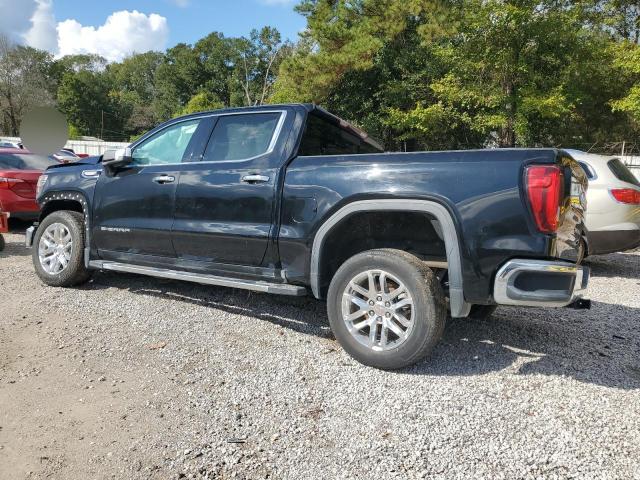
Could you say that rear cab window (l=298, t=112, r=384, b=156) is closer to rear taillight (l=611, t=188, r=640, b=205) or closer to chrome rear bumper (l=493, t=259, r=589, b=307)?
chrome rear bumper (l=493, t=259, r=589, b=307)

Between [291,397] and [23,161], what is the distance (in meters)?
8.49

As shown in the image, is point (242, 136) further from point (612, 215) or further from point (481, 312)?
point (612, 215)

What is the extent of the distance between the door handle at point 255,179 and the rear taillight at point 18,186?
6176 mm

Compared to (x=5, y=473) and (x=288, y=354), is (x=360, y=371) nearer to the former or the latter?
(x=288, y=354)

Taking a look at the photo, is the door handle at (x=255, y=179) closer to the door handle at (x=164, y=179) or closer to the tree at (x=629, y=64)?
the door handle at (x=164, y=179)

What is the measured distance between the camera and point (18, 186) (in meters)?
8.30

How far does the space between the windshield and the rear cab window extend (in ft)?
22.8

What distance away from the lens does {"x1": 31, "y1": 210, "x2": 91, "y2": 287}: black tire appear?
5148 millimetres

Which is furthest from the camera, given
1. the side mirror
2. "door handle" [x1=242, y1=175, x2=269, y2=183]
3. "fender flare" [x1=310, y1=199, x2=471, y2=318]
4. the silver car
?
the silver car

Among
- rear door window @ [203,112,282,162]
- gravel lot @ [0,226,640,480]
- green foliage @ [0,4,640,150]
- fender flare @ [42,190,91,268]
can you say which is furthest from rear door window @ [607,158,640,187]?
green foliage @ [0,4,640,150]

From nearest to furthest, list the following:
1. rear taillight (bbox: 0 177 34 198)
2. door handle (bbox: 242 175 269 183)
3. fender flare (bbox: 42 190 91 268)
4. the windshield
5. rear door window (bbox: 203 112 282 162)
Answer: door handle (bbox: 242 175 269 183) → rear door window (bbox: 203 112 282 162) → fender flare (bbox: 42 190 91 268) → rear taillight (bbox: 0 177 34 198) → the windshield

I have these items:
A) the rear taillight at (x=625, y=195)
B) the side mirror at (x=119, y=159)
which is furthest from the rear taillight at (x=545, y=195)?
the rear taillight at (x=625, y=195)

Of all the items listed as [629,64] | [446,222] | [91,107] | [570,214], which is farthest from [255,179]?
[91,107]

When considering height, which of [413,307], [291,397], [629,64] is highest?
[629,64]
